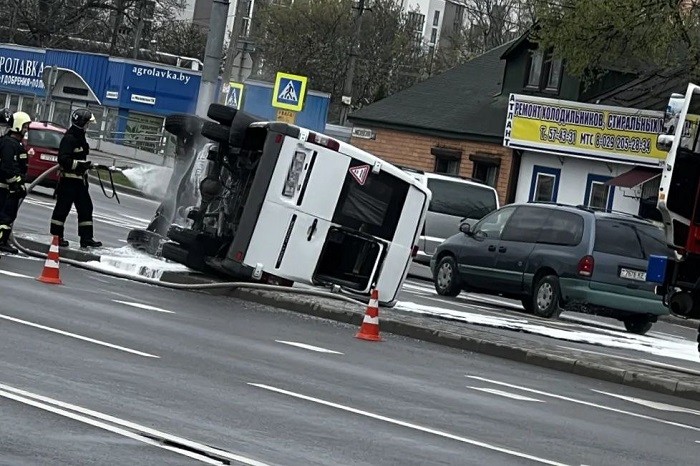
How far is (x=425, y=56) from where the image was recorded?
→ 89500 millimetres

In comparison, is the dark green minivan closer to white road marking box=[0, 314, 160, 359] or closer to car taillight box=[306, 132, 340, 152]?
car taillight box=[306, 132, 340, 152]

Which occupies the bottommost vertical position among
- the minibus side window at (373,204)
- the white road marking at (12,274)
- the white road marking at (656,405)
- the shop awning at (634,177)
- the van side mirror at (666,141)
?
the white road marking at (12,274)

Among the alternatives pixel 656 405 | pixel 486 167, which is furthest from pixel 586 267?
pixel 486 167

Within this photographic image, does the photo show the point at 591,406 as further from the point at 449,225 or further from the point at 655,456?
the point at 449,225

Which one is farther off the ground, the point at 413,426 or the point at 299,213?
the point at 299,213

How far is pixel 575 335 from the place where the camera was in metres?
20.0

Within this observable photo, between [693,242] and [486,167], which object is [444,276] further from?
[486,167]

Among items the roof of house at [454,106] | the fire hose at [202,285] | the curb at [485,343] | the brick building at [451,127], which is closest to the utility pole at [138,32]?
the roof of house at [454,106]

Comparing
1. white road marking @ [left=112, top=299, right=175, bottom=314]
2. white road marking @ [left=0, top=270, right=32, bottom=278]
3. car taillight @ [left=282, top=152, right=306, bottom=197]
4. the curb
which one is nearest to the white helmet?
the curb

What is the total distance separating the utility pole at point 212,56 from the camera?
74.0 feet

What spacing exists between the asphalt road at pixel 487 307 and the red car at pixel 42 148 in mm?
498

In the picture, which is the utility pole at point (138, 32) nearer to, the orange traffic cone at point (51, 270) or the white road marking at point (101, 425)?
the orange traffic cone at point (51, 270)

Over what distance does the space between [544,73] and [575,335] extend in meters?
24.9

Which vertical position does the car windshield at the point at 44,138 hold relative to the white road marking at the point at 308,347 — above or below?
above
